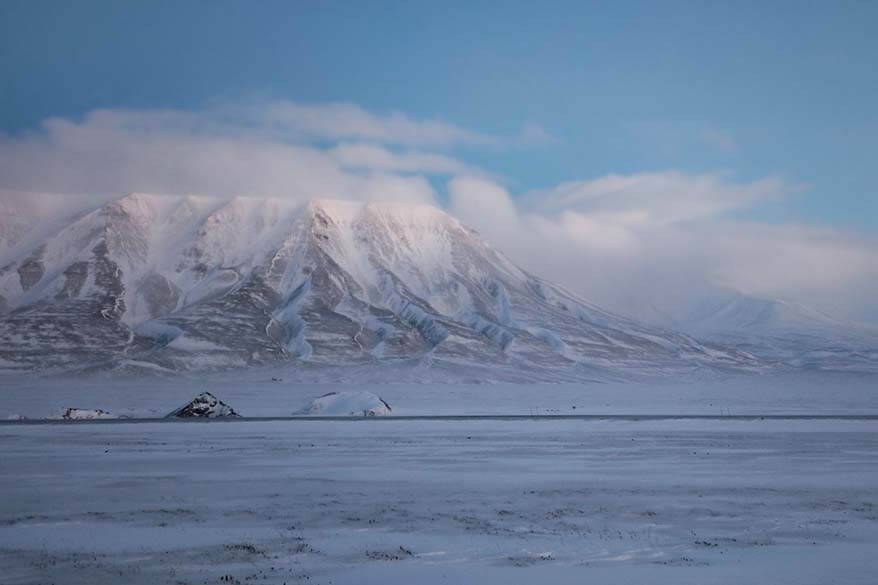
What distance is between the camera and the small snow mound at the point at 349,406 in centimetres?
7475

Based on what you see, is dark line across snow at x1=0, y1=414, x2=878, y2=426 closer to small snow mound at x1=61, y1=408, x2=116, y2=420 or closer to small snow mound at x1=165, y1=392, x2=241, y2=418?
small snow mound at x1=61, y1=408, x2=116, y2=420

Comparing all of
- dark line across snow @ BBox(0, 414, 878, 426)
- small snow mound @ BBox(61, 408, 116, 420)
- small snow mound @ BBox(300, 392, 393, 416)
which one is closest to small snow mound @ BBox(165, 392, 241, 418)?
dark line across snow @ BBox(0, 414, 878, 426)

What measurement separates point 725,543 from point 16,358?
200 meters

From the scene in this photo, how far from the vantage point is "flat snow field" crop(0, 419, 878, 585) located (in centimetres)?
1877

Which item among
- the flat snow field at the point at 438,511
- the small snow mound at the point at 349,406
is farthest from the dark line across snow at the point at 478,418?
the flat snow field at the point at 438,511

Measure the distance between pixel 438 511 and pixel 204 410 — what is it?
47061 millimetres

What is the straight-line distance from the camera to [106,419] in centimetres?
6488

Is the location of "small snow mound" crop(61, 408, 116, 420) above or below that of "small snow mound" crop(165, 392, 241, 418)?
below

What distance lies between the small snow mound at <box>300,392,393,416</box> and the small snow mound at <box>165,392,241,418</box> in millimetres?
7569

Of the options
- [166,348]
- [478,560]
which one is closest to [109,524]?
[478,560]

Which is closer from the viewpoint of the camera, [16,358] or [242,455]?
[242,455]

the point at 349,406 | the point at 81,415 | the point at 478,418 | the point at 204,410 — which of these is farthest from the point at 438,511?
the point at 349,406

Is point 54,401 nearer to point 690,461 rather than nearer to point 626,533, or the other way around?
point 690,461

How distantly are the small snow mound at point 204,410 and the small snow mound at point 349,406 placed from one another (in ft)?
24.8
